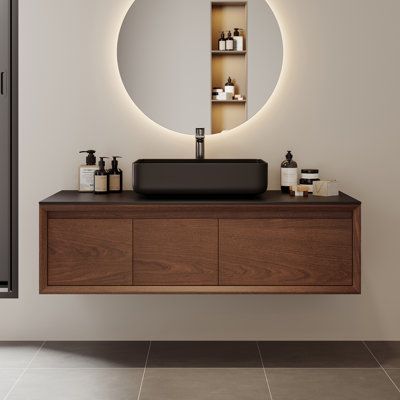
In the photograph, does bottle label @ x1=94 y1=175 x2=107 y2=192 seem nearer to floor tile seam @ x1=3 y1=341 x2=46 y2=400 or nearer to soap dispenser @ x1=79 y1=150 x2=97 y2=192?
soap dispenser @ x1=79 y1=150 x2=97 y2=192

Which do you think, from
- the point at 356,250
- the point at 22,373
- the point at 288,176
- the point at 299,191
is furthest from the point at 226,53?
the point at 22,373

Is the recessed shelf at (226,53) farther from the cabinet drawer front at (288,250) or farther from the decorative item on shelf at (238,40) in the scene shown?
the cabinet drawer front at (288,250)

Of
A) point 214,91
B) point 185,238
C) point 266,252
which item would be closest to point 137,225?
point 185,238

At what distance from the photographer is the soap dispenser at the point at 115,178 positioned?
3594mm

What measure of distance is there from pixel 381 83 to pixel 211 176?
1.04m

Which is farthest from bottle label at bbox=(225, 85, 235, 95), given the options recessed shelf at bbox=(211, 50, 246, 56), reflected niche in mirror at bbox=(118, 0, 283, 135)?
recessed shelf at bbox=(211, 50, 246, 56)

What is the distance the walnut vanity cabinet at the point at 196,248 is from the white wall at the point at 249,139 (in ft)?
1.70

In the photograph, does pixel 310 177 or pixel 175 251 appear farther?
pixel 310 177

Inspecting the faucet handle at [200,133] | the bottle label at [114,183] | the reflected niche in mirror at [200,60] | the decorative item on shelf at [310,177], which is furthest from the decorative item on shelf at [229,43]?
the bottle label at [114,183]

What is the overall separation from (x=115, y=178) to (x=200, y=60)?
72 cm

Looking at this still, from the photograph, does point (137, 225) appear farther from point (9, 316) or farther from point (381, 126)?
point (381, 126)

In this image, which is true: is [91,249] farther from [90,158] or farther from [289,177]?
[289,177]

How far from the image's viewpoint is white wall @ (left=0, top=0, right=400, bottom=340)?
12.0 ft

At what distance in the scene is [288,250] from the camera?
3.25 metres
